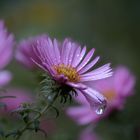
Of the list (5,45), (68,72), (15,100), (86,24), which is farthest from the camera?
(86,24)

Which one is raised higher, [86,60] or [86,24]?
[86,24]

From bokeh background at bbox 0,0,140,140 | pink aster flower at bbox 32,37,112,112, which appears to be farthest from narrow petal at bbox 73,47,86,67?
bokeh background at bbox 0,0,140,140

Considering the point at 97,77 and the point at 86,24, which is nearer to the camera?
the point at 97,77

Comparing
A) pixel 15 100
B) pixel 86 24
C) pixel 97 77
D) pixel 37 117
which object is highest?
pixel 86 24

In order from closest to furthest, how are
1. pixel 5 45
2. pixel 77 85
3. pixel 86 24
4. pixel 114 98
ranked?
pixel 77 85 < pixel 5 45 < pixel 114 98 < pixel 86 24

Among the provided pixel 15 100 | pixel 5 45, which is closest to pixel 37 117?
pixel 5 45

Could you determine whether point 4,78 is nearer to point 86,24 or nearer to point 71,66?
point 71,66

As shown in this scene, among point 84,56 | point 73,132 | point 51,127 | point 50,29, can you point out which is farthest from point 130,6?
point 84,56

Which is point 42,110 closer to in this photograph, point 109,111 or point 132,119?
point 109,111
